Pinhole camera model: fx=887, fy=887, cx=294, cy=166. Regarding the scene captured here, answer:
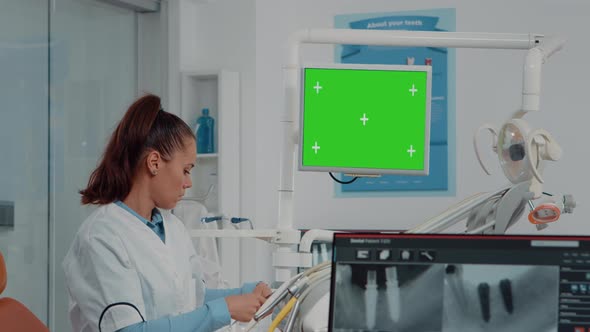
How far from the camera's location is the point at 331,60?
4.68 m

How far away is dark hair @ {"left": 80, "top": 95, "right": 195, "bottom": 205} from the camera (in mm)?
2000

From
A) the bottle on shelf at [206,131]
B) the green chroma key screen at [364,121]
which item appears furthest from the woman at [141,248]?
the bottle on shelf at [206,131]

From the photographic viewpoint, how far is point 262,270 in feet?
15.3

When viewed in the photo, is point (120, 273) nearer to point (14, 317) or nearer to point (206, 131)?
point (14, 317)

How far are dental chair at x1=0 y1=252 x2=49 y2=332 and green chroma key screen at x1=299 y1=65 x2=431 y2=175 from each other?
27.8 inches

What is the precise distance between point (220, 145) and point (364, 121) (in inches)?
105

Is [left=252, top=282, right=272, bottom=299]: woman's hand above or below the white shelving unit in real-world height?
below

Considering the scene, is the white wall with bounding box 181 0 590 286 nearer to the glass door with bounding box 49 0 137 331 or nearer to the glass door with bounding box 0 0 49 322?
the glass door with bounding box 49 0 137 331

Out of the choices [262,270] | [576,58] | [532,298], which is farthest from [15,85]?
[532,298]

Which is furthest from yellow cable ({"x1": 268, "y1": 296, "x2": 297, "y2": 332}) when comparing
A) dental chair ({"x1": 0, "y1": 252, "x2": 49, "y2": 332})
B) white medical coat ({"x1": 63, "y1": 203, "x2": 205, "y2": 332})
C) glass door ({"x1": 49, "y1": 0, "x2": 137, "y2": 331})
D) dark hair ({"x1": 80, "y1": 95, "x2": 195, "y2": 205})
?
glass door ({"x1": 49, "y1": 0, "x2": 137, "y2": 331})

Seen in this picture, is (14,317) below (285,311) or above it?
below

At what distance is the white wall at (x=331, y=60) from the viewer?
4.24 meters

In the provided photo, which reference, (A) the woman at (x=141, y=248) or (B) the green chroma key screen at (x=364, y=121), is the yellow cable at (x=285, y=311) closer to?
(A) the woman at (x=141, y=248)

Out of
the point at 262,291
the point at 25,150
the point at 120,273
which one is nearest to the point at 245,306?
the point at 262,291
